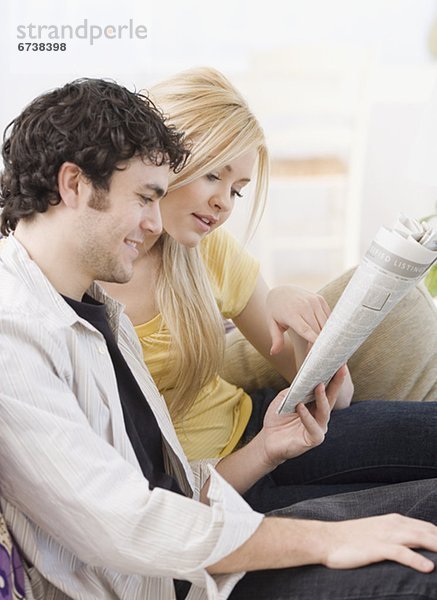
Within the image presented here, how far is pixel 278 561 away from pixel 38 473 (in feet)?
0.96

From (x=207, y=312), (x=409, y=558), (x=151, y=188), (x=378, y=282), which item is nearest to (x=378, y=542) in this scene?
(x=409, y=558)

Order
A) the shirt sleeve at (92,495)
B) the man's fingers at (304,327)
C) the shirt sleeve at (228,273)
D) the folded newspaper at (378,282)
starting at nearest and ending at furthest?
1. the shirt sleeve at (92,495)
2. the folded newspaper at (378,282)
3. the man's fingers at (304,327)
4. the shirt sleeve at (228,273)

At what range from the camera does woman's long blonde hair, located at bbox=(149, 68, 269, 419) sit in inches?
64.2

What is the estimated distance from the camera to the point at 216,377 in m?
1.80

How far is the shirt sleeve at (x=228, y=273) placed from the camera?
1.82 m

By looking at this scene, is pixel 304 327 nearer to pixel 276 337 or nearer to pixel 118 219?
pixel 276 337

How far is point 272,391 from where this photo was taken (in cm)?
188

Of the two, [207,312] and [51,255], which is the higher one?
[51,255]

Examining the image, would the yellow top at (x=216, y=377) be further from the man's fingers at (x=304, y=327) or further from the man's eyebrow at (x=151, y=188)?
the man's eyebrow at (x=151, y=188)

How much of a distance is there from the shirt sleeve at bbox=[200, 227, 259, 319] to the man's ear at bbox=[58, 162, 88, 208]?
2.07 feet

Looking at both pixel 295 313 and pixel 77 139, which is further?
pixel 295 313

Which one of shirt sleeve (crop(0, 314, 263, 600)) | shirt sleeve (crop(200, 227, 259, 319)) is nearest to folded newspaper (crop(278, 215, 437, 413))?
shirt sleeve (crop(0, 314, 263, 600))

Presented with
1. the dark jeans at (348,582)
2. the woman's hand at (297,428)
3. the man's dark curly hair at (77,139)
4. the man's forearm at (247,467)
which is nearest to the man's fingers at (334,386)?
the woman's hand at (297,428)

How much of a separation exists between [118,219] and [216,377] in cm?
64
